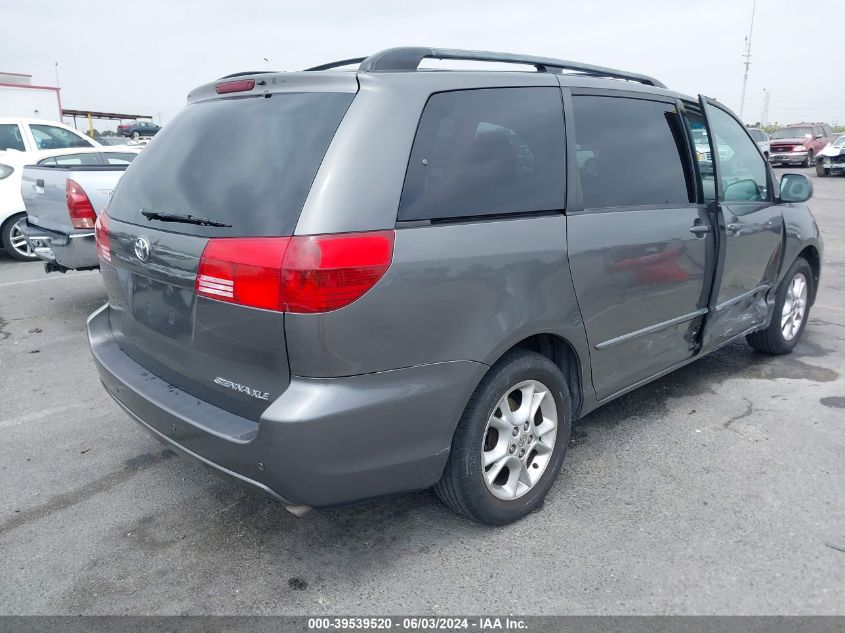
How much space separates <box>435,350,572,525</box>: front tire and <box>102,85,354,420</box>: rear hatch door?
78 cm

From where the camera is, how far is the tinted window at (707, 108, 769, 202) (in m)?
3.98

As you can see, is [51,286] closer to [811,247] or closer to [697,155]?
[697,155]

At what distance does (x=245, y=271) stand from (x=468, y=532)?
142 cm

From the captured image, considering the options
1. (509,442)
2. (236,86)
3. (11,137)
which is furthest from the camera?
(11,137)

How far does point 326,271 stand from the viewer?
209 cm

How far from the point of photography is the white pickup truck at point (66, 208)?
5715 mm

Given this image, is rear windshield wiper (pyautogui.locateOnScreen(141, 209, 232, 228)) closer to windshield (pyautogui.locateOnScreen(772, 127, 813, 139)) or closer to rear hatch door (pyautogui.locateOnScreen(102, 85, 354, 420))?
rear hatch door (pyautogui.locateOnScreen(102, 85, 354, 420))

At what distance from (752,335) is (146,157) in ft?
13.5

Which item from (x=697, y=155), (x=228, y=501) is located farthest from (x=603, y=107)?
(x=228, y=501)

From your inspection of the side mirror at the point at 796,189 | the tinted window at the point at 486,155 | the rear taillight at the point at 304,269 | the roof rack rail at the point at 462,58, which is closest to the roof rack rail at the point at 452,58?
the roof rack rail at the point at 462,58

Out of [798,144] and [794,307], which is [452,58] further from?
[798,144]

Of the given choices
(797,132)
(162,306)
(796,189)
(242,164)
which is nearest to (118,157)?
(162,306)

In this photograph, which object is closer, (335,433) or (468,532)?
(335,433)

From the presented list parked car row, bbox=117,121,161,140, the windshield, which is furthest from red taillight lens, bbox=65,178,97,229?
parked car row, bbox=117,121,161,140
